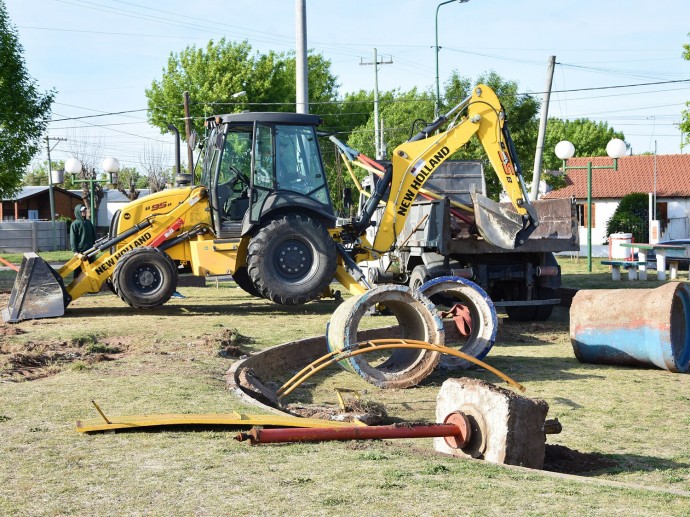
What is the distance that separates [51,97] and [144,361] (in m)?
17.9

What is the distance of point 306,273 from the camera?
610 inches

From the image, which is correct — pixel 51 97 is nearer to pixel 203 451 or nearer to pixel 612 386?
pixel 612 386

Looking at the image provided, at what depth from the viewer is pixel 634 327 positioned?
11789mm

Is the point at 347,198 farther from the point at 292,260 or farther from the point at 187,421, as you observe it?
the point at 187,421

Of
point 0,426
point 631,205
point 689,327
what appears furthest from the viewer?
point 631,205

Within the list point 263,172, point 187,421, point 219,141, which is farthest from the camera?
point 219,141

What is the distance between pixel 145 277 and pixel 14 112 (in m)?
12.3

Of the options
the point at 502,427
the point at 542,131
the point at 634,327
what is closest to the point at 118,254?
the point at 634,327

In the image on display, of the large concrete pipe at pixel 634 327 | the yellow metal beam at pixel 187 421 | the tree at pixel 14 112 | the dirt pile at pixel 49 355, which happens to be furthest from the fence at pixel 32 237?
the yellow metal beam at pixel 187 421

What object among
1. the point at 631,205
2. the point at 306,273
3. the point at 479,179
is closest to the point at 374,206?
the point at 306,273

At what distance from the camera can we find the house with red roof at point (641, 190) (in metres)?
51.5

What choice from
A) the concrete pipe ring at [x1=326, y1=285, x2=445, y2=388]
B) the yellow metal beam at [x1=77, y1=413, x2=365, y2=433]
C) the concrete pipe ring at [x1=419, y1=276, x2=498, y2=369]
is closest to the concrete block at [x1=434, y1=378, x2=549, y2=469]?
the yellow metal beam at [x1=77, y1=413, x2=365, y2=433]

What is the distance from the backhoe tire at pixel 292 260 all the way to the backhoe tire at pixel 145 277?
144cm

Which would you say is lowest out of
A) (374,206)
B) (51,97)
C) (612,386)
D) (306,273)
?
(612,386)
